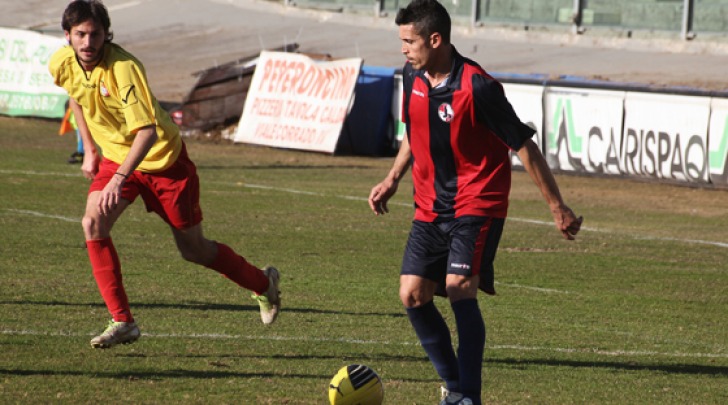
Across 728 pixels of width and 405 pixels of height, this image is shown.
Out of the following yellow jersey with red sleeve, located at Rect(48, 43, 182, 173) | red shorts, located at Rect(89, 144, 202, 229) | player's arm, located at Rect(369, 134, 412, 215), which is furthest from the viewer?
red shorts, located at Rect(89, 144, 202, 229)

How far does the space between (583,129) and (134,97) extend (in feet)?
47.3

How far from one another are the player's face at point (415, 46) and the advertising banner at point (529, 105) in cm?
1538

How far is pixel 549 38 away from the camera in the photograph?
38.0 metres

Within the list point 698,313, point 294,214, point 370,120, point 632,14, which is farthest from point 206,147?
point 698,313

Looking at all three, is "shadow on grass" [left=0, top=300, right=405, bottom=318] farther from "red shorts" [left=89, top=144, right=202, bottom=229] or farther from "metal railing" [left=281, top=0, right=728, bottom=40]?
"metal railing" [left=281, top=0, right=728, bottom=40]

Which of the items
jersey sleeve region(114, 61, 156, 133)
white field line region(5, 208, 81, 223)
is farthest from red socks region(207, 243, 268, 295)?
white field line region(5, 208, 81, 223)

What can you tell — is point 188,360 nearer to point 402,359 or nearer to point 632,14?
point 402,359

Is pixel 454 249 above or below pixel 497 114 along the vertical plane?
below

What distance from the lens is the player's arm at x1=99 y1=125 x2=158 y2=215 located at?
738 centimetres

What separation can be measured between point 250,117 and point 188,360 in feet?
62.9

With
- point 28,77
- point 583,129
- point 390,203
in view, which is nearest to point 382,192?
point 390,203

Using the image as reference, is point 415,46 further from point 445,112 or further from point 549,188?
point 549,188

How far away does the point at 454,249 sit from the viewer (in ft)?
21.3

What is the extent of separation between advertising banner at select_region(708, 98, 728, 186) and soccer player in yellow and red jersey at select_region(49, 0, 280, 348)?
39.3 ft
